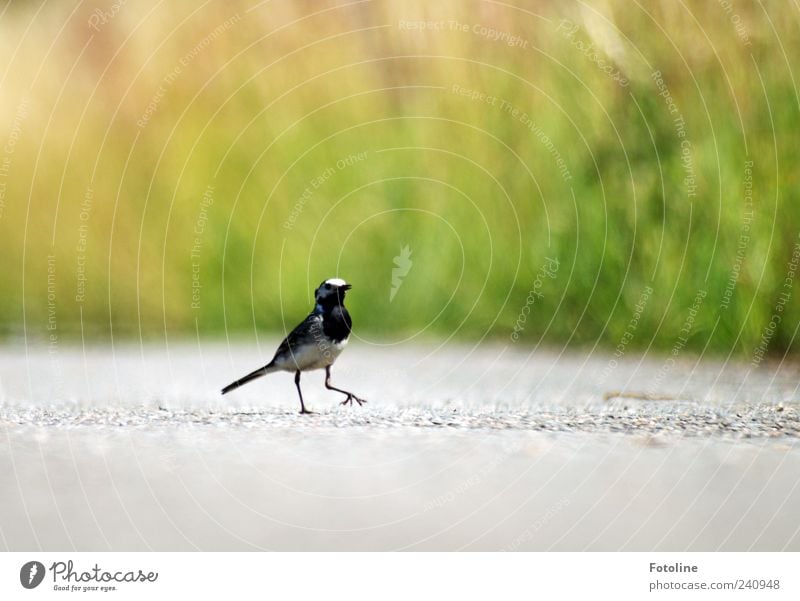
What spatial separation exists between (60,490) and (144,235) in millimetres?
2012

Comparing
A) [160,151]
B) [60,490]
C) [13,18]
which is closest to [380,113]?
[160,151]

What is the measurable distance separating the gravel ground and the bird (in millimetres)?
240

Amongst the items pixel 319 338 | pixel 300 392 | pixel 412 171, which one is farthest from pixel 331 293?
pixel 412 171

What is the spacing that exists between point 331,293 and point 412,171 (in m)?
1.37

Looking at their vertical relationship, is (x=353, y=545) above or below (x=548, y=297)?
below

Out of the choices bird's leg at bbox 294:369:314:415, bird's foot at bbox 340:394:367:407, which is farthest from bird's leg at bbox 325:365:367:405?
bird's leg at bbox 294:369:314:415

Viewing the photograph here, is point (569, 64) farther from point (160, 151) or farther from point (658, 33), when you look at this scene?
point (160, 151)

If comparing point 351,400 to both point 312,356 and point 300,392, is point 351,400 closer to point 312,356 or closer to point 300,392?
point 300,392

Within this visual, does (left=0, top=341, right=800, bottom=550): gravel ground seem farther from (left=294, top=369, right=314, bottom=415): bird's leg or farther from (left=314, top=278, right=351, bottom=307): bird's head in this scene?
(left=314, top=278, right=351, bottom=307): bird's head

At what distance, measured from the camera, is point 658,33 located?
5328 mm

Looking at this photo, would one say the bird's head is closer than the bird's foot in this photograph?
Yes

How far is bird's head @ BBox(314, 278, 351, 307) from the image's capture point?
425cm
